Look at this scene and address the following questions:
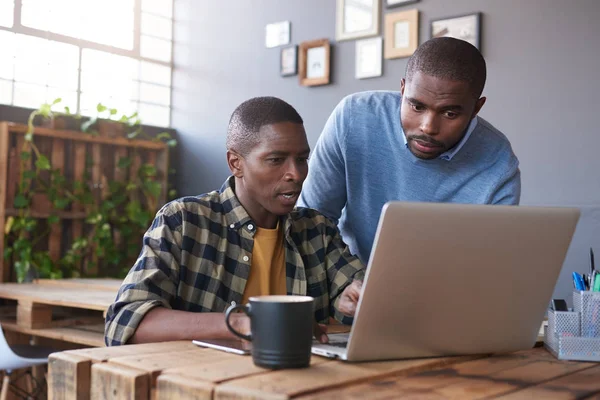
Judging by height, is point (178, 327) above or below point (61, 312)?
above

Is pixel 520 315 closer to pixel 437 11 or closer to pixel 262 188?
pixel 262 188

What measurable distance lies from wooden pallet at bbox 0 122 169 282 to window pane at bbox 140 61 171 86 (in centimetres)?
56

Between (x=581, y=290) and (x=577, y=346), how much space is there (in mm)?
99

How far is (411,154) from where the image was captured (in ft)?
6.33

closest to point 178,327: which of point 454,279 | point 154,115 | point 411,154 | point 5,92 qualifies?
point 454,279

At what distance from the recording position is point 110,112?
4973mm

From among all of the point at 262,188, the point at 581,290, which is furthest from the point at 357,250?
the point at 581,290

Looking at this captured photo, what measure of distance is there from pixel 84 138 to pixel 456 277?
→ 4.14m

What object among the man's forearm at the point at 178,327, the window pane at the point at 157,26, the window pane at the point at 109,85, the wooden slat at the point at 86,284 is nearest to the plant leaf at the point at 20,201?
the wooden slat at the point at 86,284

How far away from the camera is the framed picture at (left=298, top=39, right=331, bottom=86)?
4453 millimetres

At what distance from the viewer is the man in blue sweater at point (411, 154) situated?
67.0 inches

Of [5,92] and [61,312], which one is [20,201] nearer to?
[5,92]

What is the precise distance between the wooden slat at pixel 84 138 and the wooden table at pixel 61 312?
1.14 meters

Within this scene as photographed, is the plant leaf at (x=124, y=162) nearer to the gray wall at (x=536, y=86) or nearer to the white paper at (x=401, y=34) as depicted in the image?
the gray wall at (x=536, y=86)
